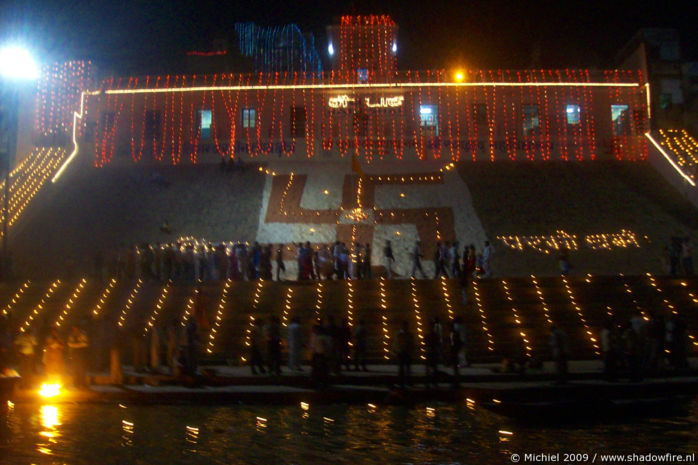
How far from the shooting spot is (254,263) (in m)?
19.8

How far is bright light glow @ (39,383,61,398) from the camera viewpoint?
12391mm

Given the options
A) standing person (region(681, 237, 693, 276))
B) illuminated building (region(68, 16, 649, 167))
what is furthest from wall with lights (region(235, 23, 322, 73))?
standing person (region(681, 237, 693, 276))

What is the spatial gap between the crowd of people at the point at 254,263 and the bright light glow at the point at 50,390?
6.97m

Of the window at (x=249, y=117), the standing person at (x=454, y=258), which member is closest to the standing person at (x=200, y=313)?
the standing person at (x=454, y=258)

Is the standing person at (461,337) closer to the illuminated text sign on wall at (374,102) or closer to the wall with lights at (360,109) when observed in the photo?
the wall with lights at (360,109)

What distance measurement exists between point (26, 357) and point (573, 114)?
25757mm

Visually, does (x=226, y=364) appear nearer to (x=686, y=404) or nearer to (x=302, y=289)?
(x=302, y=289)

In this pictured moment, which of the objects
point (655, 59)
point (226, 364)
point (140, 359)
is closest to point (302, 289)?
point (226, 364)

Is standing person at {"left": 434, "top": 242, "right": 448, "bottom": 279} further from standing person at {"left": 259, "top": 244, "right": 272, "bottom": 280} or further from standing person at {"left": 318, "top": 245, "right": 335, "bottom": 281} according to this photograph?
standing person at {"left": 259, "top": 244, "right": 272, "bottom": 280}

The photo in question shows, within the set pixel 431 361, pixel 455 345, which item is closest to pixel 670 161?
pixel 455 345

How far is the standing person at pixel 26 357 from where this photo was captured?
13023 millimetres

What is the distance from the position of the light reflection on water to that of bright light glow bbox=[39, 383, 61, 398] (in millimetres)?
993

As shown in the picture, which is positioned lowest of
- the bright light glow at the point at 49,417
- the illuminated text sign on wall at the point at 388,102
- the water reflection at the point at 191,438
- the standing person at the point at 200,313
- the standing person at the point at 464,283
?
the water reflection at the point at 191,438

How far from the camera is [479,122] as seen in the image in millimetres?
31203
